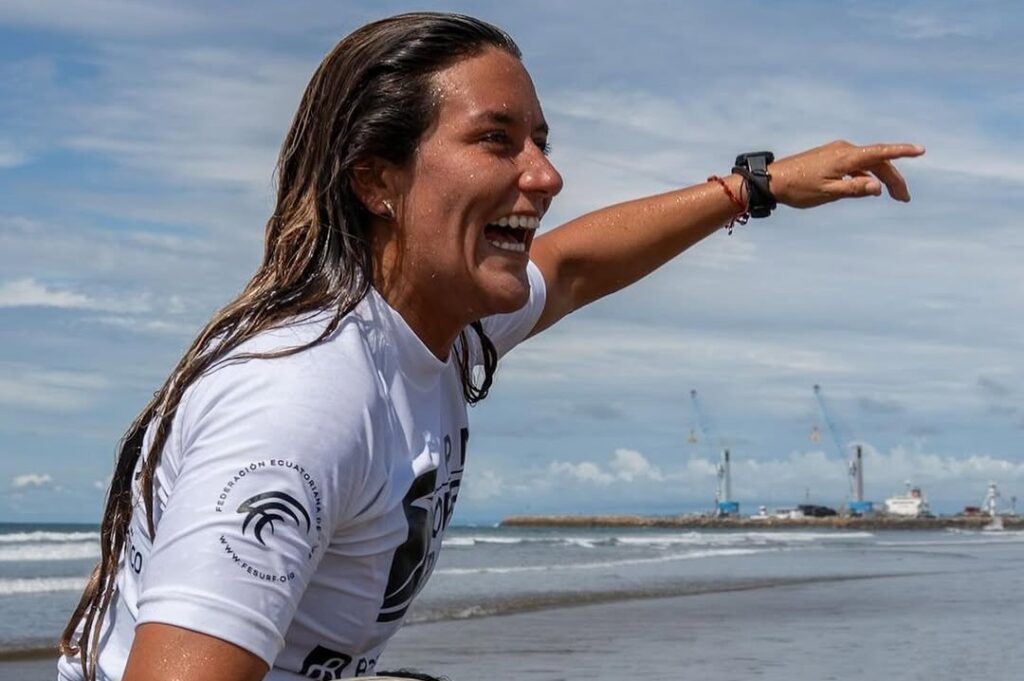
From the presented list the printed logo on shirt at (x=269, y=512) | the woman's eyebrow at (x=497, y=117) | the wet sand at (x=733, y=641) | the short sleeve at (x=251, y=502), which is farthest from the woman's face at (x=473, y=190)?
the wet sand at (x=733, y=641)

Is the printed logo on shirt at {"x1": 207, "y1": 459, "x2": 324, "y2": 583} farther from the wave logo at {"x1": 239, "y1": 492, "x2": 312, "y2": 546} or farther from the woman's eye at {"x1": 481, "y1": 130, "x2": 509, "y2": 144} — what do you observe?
the woman's eye at {"x1": 481, "y1": 130, "x2": 509, "y2": 144}

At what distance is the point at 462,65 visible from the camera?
2051mm

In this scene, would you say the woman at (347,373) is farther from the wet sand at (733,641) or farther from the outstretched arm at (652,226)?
the wet sand at (733,641)

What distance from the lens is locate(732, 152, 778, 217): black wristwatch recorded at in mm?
3098

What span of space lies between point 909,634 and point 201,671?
11.0 m

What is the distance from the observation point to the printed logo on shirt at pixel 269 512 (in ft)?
5.41

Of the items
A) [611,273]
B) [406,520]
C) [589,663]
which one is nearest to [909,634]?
[589,663]

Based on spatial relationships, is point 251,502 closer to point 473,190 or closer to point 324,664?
point 324,664

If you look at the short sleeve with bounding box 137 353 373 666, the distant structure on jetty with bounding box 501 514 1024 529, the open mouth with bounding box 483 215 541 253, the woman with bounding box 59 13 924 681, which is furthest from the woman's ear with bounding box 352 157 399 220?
the distant structure on jetty with bounding box 501 514 1024 529

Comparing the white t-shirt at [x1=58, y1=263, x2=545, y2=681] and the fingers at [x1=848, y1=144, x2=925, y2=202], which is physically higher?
the fingers at [x1=848, y1=144, x2=925, y2=202]

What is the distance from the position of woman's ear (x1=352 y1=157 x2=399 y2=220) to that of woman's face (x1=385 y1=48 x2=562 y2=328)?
0.01 m

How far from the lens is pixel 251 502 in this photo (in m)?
1.65

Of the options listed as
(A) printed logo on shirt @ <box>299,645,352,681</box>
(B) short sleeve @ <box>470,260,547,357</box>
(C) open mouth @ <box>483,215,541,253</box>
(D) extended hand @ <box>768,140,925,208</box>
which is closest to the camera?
(A) printed logo on shirt @ <box>299,645,352,681</box>

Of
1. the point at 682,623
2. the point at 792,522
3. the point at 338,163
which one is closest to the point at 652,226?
the point at 338,163
